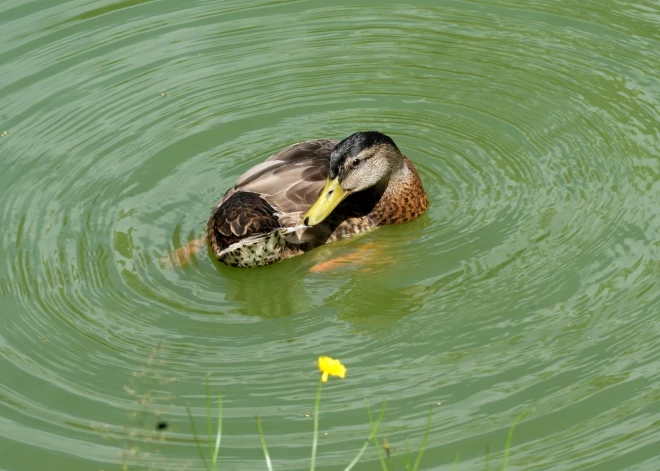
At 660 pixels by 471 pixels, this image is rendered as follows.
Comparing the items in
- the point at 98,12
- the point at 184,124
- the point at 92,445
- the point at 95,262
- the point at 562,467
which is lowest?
the point at 562,467

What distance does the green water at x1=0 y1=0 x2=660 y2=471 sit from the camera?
574cm

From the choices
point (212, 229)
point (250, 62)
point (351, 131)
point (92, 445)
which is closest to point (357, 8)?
point (250, 62)

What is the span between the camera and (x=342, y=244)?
7652 mm

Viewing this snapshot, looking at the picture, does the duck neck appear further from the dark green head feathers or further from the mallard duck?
the dark green head feathers

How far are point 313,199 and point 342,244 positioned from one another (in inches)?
14.8

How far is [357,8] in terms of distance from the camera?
396 inches

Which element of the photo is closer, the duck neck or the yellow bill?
the yellow bill

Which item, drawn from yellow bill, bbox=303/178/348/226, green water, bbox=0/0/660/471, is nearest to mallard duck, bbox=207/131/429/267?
yellow bill, bbox=303/178/348/226

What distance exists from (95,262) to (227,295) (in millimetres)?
889

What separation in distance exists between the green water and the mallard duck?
153mm

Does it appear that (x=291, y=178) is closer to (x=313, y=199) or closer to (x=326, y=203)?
(x=313, y=199)

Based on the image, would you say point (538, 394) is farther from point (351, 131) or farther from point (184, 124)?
point (184, 124)

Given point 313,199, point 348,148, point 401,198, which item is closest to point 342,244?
point 313,199

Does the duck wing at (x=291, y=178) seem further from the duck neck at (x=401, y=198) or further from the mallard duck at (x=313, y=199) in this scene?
the duck neck at (x=401, y=198)
